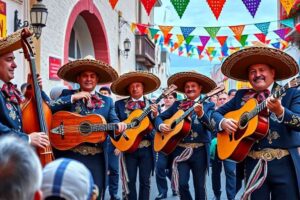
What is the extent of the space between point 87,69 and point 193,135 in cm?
158

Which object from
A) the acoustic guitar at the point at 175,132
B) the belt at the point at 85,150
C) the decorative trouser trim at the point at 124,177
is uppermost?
the acoustic guitar at the point at 175,132

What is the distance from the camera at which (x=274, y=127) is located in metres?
3.62

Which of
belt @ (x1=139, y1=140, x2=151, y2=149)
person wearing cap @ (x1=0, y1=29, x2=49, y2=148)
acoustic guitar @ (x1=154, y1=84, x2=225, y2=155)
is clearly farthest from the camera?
belt @ (x1=139, y1=140, x2=151, y2=149)

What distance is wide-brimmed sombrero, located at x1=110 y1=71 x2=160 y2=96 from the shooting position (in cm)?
605

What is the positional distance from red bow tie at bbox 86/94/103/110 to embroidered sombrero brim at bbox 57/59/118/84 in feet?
0.94

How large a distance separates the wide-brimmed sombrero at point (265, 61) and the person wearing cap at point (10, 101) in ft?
5.73

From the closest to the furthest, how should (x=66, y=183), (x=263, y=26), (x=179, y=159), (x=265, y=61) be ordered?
(x=66, y=183) → (x=265, y=61) → (x=179, y=159) → (x=263, y=26)

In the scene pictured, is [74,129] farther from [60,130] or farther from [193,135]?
[193,135]

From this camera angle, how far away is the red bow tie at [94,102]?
464cm

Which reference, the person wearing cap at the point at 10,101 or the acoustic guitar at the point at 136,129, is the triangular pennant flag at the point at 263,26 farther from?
the person wearing cap at the point at 10,101

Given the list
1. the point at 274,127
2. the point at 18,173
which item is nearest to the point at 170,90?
the point at 274,127

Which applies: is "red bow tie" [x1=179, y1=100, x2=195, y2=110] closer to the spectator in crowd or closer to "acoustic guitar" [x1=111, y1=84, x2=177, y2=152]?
"acoustic guitar" [x1=111, y1=84, x2=177, y2=152]

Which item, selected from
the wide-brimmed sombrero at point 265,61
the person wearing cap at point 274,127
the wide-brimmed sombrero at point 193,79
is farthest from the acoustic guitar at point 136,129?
the person wearing cap at point 274,127

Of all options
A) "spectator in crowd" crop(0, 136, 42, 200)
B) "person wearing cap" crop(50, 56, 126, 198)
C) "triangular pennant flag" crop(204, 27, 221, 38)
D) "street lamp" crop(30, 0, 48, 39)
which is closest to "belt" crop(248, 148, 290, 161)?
"person wearing cap" crop(50, 56, 126, 198)
